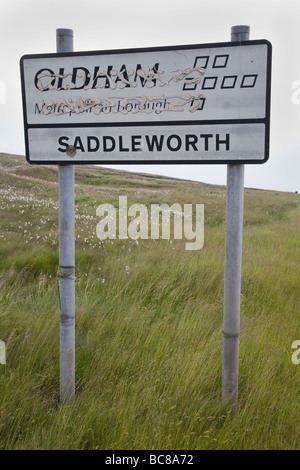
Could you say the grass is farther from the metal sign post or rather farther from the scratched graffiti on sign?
the scratched graffiti on sign

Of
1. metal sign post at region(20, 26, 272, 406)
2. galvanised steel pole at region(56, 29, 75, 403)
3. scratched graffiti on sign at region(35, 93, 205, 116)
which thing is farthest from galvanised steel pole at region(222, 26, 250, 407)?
galvanised steel pole at region(56, 29, 75, 403)

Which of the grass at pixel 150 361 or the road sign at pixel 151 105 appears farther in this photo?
the road sign at pixel 151 105

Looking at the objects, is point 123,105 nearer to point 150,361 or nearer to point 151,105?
point 151,105

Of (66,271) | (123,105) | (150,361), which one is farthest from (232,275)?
(123,105)

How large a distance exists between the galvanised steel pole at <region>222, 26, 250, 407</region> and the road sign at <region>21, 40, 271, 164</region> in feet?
0.79

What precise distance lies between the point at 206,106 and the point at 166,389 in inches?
93.2

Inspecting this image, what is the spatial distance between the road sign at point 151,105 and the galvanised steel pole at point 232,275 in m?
0.24

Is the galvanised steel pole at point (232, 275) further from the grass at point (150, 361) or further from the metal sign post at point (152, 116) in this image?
the grass at point (150, 361)

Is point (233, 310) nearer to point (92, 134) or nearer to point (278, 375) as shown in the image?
point (278, 375)

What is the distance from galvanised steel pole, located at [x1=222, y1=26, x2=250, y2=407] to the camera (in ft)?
11.1

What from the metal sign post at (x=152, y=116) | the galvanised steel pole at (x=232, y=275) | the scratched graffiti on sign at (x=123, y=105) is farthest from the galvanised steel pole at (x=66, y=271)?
the galvanised steel pole at (x=232, y=275)

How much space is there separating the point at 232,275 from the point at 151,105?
154cm

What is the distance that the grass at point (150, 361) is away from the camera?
3.02m
